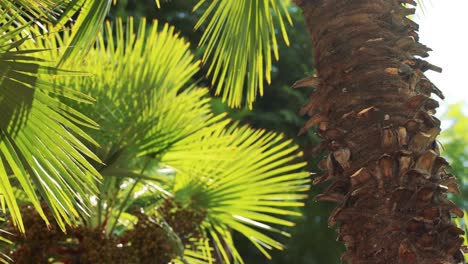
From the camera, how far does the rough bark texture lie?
1.91 meters

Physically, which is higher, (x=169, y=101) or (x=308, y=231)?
(x=169, y=101)

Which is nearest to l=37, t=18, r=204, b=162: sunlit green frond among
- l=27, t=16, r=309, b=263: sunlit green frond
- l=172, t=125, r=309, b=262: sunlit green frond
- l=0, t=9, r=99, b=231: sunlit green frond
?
l=27, t=16, r=309, b=263: sunlit green frond

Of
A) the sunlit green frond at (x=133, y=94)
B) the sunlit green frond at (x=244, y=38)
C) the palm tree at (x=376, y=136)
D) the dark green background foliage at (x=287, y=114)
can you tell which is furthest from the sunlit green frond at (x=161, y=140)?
the dark green background foliage at (x=287, y=114)

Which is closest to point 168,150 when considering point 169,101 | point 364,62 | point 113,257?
point 169,101

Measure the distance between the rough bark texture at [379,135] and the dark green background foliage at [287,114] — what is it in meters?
5.98

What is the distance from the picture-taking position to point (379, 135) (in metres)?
2.04

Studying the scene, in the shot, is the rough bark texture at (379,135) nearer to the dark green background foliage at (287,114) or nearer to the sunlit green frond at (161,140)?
the sunlit green frond at (161,140)

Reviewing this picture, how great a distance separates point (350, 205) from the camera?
2.01 m

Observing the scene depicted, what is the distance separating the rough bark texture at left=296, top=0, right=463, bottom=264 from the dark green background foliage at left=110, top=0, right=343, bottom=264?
5981 millimetres

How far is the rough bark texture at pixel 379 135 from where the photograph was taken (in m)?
1.91

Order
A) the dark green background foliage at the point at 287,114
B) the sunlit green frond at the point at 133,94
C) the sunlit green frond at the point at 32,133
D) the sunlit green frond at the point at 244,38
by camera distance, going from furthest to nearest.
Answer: the dark green background foliage at the point at 287,114 < the sunlit green frond at the point at 133,94 < the sunlit green frond at the point at 244,38 < the sunlit green frond at the point at 32,133

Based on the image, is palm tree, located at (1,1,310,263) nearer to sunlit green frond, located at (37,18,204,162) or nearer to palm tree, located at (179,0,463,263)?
sunlit green frond, located at (37,18,204,162)

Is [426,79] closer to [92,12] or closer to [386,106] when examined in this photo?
[386,106]

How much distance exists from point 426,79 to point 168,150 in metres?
2.02
